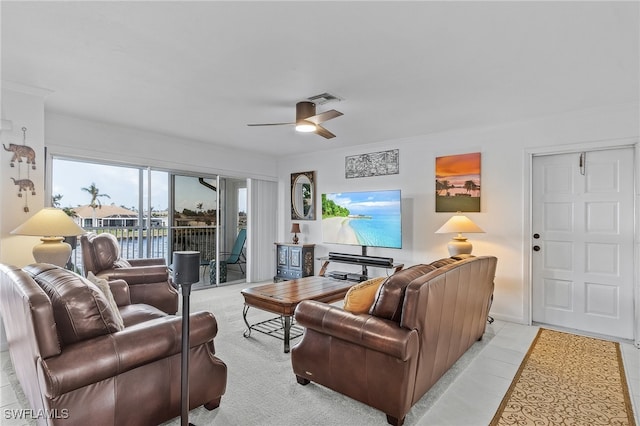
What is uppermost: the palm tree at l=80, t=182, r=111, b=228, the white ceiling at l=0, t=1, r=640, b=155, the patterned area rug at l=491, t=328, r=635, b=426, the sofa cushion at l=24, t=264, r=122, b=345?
the white ceiling at l=0, t=1, r=640, b=155

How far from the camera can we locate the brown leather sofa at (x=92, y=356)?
148cm

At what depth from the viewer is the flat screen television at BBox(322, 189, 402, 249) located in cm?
470

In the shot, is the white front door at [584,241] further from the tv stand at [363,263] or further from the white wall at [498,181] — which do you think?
the tv stand at [363,263]

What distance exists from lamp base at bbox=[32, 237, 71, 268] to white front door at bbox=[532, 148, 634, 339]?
16.1 feet

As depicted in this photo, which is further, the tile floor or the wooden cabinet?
the wooden cabinet

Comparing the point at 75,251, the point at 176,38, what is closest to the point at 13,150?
the point at 75,251

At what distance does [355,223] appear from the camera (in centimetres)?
509

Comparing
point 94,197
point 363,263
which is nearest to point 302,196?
point 363,263

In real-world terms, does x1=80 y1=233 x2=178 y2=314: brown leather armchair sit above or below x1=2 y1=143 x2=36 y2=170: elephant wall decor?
below

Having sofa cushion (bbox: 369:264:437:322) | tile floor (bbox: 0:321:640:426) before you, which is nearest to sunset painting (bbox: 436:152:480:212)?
tile floor (bbox: 0:321:640:426)

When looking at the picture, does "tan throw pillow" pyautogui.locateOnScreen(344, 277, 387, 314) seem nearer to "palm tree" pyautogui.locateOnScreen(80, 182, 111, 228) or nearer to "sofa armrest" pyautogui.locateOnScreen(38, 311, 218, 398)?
"sofa armrest" pyautogui.locateOnScreen(38, 311, 218, 398)

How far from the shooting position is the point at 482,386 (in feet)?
7.95

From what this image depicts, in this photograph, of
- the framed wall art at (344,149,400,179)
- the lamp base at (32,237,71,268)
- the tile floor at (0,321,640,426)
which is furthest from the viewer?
the framed wall art at (344,149,400,179)

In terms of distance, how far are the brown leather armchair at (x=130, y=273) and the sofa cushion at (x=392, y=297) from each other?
2.54m
